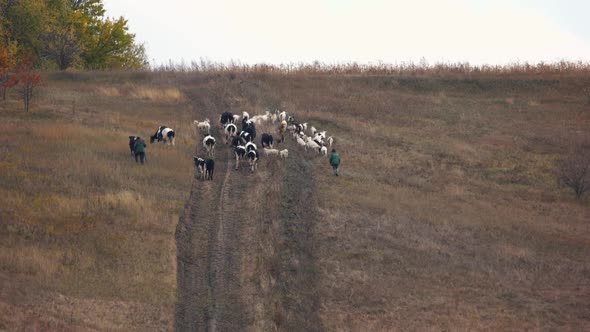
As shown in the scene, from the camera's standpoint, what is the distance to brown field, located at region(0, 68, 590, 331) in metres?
20.3

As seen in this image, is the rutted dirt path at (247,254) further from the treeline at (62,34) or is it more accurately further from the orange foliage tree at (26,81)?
the treeline at (62,34)

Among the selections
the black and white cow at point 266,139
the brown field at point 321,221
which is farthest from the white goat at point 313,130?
the black and white cow at point 266,139

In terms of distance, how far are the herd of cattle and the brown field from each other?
0.74m

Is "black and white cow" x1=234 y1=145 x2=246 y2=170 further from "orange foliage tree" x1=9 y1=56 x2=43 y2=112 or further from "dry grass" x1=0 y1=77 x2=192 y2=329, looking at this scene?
"orange foliage tree" x1=9 y1=56 x2=43 y2=112

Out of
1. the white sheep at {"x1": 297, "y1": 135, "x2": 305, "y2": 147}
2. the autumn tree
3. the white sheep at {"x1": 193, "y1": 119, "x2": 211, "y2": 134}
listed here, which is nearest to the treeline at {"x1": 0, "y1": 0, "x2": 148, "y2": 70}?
the autumn tree

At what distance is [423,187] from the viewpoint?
35.0 m

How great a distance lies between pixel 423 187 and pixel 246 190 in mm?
9706

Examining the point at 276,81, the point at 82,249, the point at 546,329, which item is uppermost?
the point at 276,81

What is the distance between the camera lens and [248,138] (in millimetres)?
34812

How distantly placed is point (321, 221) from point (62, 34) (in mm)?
40332

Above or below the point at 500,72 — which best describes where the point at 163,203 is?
below

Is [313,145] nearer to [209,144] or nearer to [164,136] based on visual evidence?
[209,144]

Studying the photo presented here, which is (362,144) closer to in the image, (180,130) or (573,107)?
(180,130)

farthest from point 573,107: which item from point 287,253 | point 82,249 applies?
point 82,249
